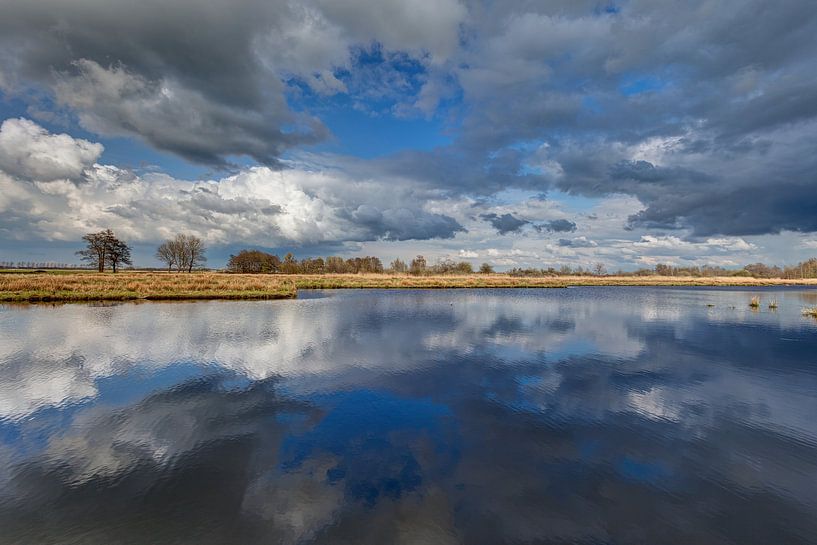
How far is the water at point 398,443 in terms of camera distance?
18.7 feet

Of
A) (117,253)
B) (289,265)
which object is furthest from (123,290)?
(289,265)

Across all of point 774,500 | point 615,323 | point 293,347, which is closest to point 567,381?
point 774,500

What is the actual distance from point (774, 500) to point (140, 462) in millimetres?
11668

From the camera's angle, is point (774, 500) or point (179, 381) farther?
point (179, 381)

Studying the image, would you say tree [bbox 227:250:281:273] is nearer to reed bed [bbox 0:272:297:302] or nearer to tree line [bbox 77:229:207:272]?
Answer: tree line [bbox 77:229:207:272]

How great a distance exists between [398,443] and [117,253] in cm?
10616

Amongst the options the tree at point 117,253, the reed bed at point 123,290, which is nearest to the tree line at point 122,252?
the tree at point 117,253

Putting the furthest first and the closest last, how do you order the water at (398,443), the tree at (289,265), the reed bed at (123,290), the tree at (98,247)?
the tree at (289,265) → the tree at (98,247) → the reed bed at (123,290) → the water at (398,443)

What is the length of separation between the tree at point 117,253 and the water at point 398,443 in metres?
85.8

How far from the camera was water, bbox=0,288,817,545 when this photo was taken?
18.7ft

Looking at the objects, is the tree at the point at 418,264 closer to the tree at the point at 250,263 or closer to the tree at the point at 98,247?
the tree at the point at 250,263

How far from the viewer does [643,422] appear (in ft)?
32.2

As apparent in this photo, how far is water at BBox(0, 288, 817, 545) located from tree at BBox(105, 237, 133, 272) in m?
85.8

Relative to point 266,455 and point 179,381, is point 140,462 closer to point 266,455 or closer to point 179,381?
point 266,455
